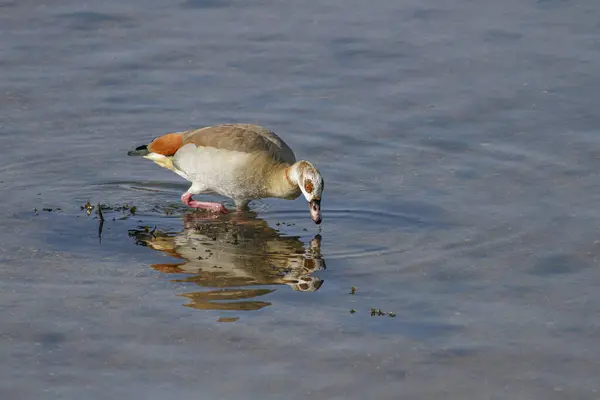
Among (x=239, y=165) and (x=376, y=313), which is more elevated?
(x=239, y=165)

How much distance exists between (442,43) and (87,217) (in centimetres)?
665

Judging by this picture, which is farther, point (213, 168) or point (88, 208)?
point (213, 168)

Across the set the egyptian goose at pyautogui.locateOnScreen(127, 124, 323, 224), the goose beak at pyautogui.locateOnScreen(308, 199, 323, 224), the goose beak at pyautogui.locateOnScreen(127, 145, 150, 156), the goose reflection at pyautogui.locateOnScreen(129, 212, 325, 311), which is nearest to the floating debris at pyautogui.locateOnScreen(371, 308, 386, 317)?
the goose reflection at pyautogui.locateOnScreen(129, 212, 325, 311)

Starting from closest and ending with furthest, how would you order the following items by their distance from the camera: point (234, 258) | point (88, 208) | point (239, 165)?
1. point (234, 258)
2. point (88, 208)
3. point (239, 165)

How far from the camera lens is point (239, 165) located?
12.3m

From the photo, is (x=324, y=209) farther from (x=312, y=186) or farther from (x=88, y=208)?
(x=88, y=208)

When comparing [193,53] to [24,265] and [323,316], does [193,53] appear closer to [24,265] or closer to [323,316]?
[24,265]

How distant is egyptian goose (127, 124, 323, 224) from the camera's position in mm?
12320

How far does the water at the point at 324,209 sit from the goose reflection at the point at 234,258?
0.03 m

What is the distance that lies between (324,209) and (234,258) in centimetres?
155

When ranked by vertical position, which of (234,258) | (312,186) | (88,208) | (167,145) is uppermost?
(167,145)

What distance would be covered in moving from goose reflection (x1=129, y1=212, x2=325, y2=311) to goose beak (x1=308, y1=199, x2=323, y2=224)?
18cm

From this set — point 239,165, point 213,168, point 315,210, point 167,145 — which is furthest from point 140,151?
point 315,210

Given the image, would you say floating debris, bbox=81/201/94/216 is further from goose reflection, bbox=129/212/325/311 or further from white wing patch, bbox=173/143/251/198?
white wing patch, bbox=173/143/251/198
